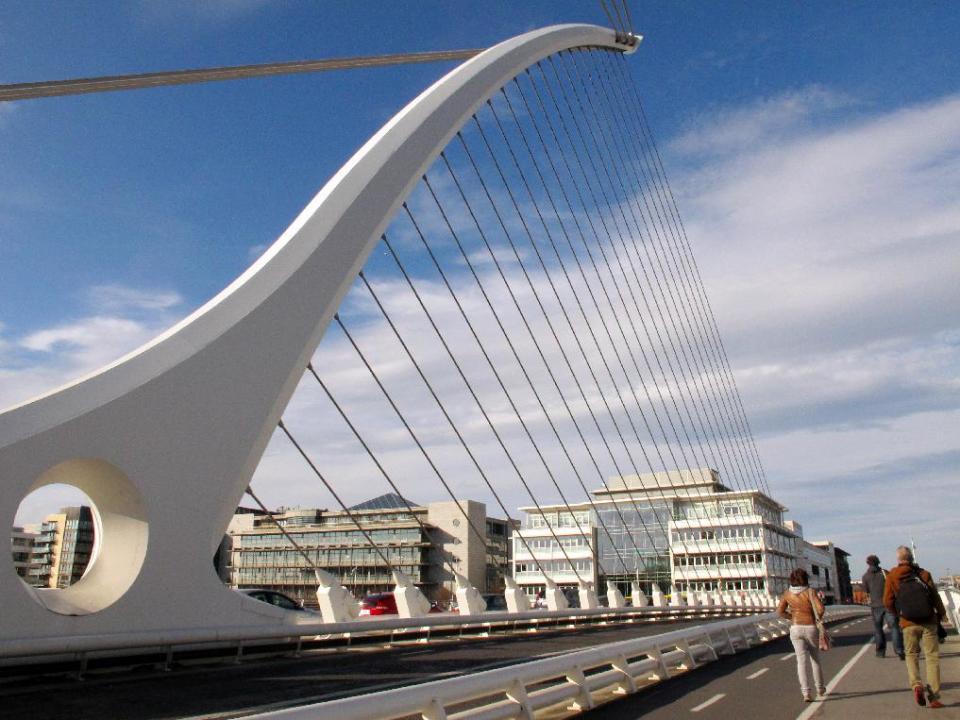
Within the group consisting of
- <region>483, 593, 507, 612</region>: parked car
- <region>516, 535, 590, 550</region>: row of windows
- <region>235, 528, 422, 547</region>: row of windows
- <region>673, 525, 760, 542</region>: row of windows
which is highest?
<region>235, 528, 422, 547</region>: row of windows

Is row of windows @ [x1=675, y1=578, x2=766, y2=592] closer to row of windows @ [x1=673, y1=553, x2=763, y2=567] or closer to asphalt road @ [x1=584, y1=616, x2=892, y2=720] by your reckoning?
row of windows @ [x1=673, y1=553, x2=763, y2=567]

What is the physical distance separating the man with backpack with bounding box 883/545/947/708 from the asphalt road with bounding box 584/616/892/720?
1.15ft

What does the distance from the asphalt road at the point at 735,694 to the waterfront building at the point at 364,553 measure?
68.8 meters

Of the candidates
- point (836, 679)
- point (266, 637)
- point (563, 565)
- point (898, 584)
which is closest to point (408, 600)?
point (266, 637)

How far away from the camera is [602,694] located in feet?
34.6

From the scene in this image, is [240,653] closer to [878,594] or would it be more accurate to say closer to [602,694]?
[602,694]

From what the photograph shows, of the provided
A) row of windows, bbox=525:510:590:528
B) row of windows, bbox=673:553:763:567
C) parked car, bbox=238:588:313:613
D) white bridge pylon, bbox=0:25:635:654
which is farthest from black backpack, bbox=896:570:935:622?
row of windows, bbox=673:553:763:567

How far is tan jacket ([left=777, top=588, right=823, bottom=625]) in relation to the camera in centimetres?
988

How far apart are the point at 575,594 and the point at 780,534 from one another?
85.4ft

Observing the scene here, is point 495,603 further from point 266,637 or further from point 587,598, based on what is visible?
point 266,637

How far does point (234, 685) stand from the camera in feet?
32.2

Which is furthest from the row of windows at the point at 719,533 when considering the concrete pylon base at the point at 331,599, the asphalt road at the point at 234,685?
the asphalt road at the point at 234,685

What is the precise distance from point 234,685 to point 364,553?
82141mm

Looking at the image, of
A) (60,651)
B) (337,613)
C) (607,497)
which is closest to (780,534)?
(607,497)
